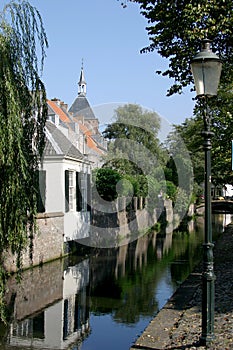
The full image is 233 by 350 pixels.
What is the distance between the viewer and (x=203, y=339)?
573cm

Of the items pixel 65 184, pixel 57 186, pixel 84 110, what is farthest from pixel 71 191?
pixel 84 110

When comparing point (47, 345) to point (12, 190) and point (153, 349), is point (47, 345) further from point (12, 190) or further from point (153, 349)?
point (12, 190)

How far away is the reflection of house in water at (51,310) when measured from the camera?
7.93 metres

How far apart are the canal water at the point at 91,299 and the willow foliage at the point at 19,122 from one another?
185 cm

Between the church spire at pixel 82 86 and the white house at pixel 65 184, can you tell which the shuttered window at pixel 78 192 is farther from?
the church spire at pixel 82 86

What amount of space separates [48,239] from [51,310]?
553 cm

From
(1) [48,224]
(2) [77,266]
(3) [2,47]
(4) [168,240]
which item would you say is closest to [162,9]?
(3) [2,47]

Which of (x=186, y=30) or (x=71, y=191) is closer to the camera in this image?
(x=186, y=30)

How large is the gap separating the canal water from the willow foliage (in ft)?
6.07

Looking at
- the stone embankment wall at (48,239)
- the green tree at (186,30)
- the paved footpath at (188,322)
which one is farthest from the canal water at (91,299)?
the green tree at (186,30)

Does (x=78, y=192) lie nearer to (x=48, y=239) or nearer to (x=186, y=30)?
(x=48, y=239)

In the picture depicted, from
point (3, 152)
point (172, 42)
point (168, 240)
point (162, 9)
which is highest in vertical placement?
point (162, 9)

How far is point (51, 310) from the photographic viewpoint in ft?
32.4

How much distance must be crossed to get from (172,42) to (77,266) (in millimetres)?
8578
